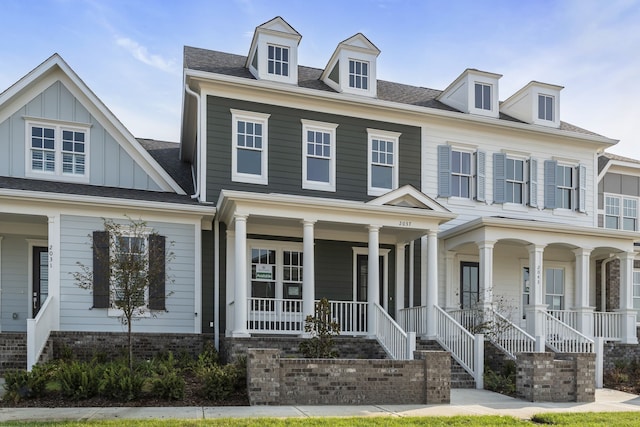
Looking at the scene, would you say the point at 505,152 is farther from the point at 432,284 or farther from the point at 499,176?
the point at 432,284

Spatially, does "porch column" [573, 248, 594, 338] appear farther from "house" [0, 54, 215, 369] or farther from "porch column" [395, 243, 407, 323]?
"house" [0, 54, 215, 369]

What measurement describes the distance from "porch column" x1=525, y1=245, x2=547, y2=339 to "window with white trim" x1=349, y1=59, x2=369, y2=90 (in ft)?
22.1

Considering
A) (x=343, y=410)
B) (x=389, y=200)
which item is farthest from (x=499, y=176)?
(x=343, y=410)

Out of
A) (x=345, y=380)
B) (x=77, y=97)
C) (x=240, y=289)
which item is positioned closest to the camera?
(x=345, y=380)

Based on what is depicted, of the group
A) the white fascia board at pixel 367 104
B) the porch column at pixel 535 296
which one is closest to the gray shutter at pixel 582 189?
the white fascia board at pixel 367 104

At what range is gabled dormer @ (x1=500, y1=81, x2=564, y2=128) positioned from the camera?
1855cm

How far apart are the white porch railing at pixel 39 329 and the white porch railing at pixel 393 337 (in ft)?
24.7

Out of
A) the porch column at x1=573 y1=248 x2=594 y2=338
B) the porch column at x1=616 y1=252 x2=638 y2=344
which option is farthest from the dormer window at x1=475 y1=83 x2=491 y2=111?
the porch column at x1=616 y1=252 x2=638 y2=344

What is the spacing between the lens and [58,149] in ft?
47.8

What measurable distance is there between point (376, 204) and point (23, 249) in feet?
29.7

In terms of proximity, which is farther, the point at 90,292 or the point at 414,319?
the point at 414,319

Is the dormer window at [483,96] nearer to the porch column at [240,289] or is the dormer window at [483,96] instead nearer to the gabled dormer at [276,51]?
the gabled dormer at [276,51]

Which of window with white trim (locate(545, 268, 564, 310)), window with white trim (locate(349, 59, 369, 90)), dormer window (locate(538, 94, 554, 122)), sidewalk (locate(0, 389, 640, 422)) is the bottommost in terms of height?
sidewalk (locate(0, 389, 640, 422))

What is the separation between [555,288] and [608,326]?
1996mm
